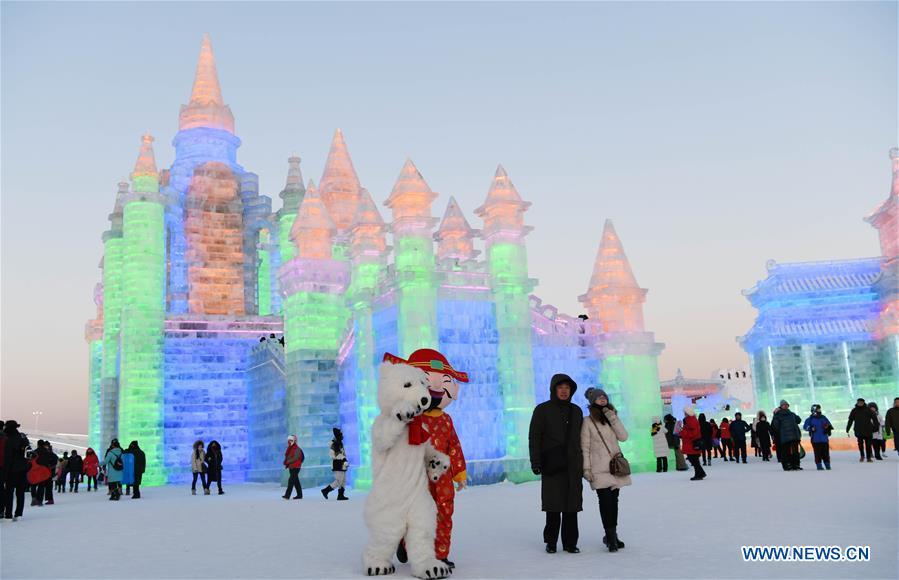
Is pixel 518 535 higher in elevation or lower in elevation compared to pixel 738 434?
lower

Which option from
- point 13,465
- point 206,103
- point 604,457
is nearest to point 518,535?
point 604,457

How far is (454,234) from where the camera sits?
896 inches

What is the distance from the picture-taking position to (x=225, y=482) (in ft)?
88.6

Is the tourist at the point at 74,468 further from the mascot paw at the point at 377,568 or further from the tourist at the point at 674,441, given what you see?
the mascot paw at the point at 377,568

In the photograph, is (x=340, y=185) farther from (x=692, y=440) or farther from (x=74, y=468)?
(x=692, y=440)

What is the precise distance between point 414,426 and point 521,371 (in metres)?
12.9

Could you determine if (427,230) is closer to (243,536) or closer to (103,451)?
(243,536)

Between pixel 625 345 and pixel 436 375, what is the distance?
14.8 metres

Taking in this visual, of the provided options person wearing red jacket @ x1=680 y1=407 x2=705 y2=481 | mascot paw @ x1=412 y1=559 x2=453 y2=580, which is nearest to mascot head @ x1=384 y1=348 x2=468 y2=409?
mascot paw @ x1=412 y1=559 x2=453 y2=580

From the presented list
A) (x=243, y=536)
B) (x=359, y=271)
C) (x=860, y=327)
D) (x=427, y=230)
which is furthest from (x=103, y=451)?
(x=860, y=327)

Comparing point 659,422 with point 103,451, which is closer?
point 659,422

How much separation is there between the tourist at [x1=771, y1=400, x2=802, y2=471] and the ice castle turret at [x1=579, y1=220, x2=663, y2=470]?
4799mm

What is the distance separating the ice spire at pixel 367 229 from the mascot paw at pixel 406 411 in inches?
553

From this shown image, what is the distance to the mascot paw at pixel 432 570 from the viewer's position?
6336 millimetres
